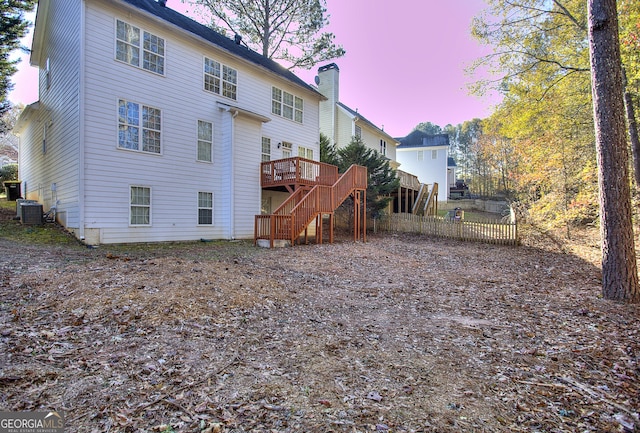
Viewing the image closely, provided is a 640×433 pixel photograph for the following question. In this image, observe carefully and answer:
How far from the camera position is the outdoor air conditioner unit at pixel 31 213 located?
11023 millimetres

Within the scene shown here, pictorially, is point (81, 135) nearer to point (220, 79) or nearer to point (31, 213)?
point (31, 213)

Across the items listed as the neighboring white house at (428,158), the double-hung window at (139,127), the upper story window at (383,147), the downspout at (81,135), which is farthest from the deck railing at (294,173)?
the neighboring white house at (428,158)

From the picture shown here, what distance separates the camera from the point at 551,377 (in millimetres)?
2883

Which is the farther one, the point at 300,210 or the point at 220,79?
the point at 220,79

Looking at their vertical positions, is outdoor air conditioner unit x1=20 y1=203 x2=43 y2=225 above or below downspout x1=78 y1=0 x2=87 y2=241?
below

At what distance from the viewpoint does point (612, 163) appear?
538 centimetres

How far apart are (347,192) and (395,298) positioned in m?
8.70

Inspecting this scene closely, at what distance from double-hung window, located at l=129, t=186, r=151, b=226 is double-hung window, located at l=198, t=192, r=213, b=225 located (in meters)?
1.91

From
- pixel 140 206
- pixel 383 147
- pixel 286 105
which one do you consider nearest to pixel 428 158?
pixel 383 147

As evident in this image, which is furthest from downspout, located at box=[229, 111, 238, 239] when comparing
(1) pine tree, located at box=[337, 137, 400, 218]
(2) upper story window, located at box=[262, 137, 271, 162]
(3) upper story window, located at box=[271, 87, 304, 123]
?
(1) pine tree, located at box=[337, 137, 400, 218]

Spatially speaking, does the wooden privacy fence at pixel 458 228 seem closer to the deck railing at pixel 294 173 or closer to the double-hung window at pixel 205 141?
the deck railing at pixel 294 173

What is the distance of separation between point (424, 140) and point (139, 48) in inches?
1240

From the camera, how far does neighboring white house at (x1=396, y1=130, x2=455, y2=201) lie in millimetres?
34781

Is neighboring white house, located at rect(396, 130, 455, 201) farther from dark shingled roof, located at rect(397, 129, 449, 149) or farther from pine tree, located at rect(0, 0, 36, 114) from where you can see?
pine tree, located at rect(0, 0, 36, 114)
